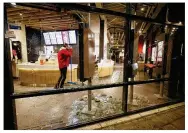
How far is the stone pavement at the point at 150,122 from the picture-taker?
2.69 metres

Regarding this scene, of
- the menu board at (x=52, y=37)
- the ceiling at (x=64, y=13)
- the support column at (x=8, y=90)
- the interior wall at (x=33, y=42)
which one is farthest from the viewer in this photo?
the interior wall at (x=33, y=42)

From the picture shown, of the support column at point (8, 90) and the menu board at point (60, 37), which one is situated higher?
the menu board at point (60, 37)

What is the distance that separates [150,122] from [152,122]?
46 mm

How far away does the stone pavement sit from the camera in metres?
2.69

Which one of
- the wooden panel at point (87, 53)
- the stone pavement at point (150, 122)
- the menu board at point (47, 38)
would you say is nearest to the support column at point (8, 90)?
the stone pavement at point (150, 122)

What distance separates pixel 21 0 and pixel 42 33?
33.5 feet

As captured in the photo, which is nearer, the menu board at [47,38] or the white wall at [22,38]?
the white wall at [22,38]

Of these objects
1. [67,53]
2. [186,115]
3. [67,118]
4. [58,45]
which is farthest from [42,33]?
[186,115]

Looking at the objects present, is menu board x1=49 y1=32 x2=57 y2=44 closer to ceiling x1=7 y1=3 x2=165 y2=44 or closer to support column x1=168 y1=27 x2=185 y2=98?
ceiling x1=7 y1=3 x2=165 y2=44

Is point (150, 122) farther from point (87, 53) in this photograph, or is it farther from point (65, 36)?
point (65, 36)

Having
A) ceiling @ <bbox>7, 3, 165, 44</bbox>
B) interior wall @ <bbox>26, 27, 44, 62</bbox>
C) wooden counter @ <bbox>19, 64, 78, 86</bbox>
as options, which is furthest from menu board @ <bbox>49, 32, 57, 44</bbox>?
wooden counter @ <bbox>19, 64, 78, 86</bbox>

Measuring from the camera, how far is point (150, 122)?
2.91 m

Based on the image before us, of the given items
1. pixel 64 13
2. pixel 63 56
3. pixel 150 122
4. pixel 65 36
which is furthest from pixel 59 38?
pixel 150 122

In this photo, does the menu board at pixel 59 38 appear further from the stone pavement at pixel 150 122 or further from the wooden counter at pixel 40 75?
the stone pavement at pixel 150 122
